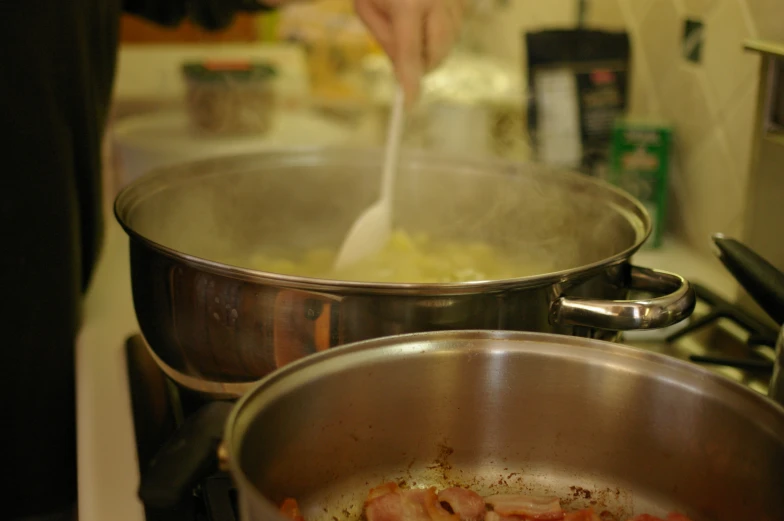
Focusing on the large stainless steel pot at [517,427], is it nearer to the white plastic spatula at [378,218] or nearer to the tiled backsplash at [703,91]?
the white plastic spatula at [378,218]

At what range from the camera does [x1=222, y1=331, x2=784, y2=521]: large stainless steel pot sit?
1.54 ft

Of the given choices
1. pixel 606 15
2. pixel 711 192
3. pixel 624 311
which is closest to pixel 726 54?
pixel 711 192

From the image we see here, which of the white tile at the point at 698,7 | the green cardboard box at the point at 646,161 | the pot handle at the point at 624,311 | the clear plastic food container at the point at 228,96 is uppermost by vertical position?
the white tile at the point at 698,7

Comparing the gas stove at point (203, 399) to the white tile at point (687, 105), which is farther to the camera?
the white tile at point (687, 105)

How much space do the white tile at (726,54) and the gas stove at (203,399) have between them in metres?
0.25

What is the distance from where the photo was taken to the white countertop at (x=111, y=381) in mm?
564

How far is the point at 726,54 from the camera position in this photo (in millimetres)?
954

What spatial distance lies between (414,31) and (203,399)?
0.38m

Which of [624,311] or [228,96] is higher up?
[228,96]

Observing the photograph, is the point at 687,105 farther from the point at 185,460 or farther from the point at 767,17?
the point at 185,460

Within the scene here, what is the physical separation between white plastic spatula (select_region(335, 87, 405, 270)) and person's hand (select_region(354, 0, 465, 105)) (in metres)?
0.07

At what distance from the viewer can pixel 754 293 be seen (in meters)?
0.62

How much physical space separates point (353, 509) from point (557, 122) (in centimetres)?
79

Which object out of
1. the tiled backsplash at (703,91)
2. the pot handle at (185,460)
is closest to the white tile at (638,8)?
the tiled backsplash at (703,91)
